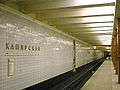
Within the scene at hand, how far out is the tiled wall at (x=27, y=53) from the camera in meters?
5.95

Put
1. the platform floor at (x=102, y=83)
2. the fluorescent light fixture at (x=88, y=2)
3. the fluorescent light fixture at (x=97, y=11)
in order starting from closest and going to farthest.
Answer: the fluorescent light fixture at (x=88, y=2), the fluorescent light fixture at (x=97, y=11), the platform floor at (x=102, y=83)

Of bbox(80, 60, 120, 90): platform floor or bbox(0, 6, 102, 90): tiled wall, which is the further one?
bbox(80, 60, 120, 90): platform floor

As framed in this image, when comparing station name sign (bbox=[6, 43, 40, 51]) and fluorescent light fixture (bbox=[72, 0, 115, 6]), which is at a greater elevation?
fluorescent light fixture (bbox=[72, 0, 115, 6])

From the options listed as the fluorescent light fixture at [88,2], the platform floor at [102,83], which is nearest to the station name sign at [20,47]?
the fluorescent light fixture at [88,2]

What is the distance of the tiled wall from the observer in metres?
5.95

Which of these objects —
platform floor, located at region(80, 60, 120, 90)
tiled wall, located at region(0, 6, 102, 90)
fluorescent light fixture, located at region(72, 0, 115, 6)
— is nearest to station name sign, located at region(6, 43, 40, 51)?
tiled wall, located at region(0, 6, 102, 90)

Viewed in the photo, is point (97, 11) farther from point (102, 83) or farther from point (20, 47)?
point (102, 83)

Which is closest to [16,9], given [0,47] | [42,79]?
[0,47]

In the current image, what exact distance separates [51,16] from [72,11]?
110cm

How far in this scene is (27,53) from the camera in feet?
24.9

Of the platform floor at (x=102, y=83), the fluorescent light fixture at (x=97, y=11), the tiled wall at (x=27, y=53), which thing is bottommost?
the platform floor at (x=102, y=83)

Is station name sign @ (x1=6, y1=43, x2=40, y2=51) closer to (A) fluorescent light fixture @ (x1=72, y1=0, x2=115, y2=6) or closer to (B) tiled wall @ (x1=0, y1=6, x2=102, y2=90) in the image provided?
(B) tiled wall @ (x1=0, y1=6, x2=102, y2=90)

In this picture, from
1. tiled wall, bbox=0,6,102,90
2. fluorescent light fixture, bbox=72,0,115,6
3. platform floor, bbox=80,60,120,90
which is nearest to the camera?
tiled wall, bbox=0,6,102,90

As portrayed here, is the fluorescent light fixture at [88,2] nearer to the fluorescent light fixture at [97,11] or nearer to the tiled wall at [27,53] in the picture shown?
the fluorescent light fixture at [97,11]
